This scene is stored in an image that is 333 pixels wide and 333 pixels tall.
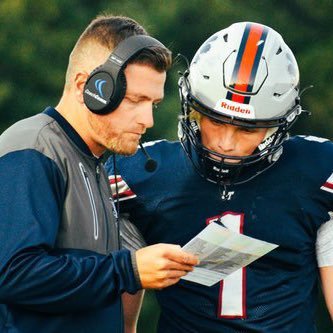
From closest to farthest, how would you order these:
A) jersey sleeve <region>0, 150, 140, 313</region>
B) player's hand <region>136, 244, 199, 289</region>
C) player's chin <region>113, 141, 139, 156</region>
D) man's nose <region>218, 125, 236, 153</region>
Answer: jersey sleeve <region>0, 150, 140, 313</region>, player's hand <region>136, 244, 199, 289</region>, player's chin <region>113, 141, 139, 156</region>, man's nose <region>218, 125, 236, 153</region>

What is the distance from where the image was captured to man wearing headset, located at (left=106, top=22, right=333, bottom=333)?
420 centimetres

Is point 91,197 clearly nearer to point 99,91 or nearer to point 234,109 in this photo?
point 99,91

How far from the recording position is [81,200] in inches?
143

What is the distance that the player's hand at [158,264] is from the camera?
356cm

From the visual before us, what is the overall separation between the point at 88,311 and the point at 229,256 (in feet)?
1.80

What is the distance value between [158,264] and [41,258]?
0.33 m

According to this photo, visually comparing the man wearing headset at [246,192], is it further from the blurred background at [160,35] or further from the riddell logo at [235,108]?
the blurred background at [160,35]

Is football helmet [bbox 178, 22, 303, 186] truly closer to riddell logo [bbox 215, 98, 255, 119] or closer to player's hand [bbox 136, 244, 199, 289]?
riddell logo [bbox 215, 98, 255, 119]

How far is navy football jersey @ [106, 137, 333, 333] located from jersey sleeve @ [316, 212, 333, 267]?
0.02m

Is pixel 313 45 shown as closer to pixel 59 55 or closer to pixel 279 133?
pixel 59 55

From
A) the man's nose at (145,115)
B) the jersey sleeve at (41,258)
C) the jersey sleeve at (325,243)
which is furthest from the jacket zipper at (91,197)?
the jersey sleeve at (325,243)

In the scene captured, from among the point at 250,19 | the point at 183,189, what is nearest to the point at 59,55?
the point at 250,19

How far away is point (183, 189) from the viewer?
4.29 metres

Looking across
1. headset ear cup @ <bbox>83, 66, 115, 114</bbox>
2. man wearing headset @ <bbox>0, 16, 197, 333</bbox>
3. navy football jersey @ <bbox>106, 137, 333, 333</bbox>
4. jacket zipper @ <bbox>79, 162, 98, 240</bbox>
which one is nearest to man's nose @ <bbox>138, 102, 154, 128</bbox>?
man wearing headset @ <bbox>0, 16, 197, 333</bbox>
